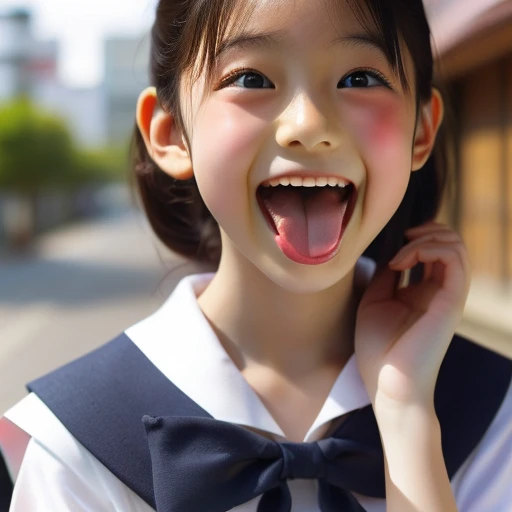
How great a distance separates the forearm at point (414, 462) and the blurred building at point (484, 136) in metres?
4.68

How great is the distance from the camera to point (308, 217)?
118cm

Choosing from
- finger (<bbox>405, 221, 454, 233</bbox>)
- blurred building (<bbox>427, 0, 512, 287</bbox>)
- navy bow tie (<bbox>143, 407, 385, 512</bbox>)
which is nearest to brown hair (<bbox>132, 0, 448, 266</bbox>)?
finger (<bbox>405, 221, 454, 233</bbox>)

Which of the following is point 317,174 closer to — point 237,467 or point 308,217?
point 308,217

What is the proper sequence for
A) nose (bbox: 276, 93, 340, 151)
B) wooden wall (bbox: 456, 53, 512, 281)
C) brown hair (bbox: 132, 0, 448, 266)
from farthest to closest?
wooden wall (bbox: 456, 53, 512, 281)
brown hair (bbox: 132, 0, 448, 266)
nose (bbox: 276, 93, 340, 151)

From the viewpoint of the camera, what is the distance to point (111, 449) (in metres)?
1.20

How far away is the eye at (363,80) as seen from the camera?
1180 mm

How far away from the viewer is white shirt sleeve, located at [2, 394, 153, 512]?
1.18m

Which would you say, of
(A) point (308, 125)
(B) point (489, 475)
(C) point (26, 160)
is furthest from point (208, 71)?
(C) point (26, 160)

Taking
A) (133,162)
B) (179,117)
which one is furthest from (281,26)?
(133,162)

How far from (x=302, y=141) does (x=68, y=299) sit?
9735mm

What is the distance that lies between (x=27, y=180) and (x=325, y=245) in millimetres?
19003

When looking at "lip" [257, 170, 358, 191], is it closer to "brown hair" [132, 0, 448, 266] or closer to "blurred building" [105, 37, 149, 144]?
"brown hair" [132, 0, 448, 266]

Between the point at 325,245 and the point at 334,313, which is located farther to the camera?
the point at 334,313

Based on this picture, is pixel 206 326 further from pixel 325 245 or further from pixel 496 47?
pixel 496 47
